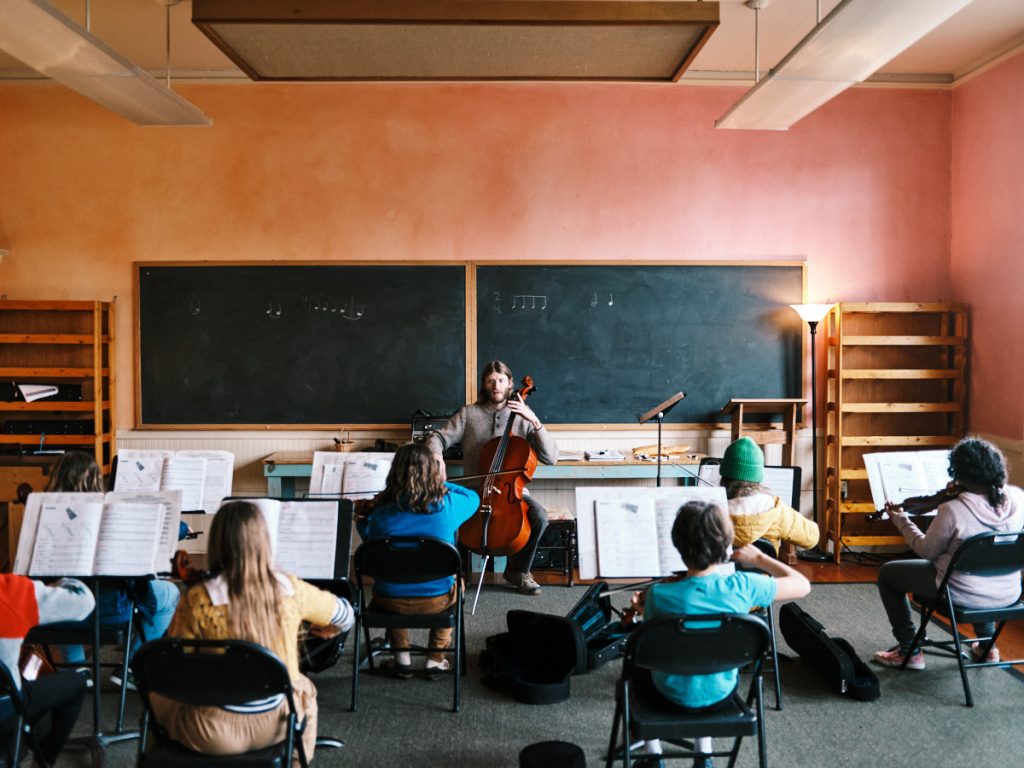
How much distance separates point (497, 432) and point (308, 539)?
1936 mm

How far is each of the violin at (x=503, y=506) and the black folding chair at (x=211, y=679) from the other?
2190 millimetres

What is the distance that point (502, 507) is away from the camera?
441 cm

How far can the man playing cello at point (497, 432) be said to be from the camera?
496 centimetres

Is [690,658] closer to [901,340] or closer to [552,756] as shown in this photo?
[552,756]

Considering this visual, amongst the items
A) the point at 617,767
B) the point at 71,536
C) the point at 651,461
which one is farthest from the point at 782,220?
the point at 71,536

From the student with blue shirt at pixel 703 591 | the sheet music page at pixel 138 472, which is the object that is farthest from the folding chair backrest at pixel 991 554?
the sheet music page at pixel 138 472

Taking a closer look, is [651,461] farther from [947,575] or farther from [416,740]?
[416,740]

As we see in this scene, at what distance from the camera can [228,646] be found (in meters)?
2.09

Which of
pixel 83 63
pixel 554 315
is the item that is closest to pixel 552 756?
pixel 554 315

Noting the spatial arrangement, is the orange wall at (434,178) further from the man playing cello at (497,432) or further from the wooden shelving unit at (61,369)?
the man playing cello at (497,432)

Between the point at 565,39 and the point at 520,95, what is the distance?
2.20m

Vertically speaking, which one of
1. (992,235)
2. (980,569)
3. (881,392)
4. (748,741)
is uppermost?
(992,235)

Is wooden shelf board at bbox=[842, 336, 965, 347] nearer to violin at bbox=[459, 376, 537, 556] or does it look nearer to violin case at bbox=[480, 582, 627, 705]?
violin at bbox=[459, 376, 537, 556]

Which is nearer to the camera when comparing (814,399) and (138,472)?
(138,472)
